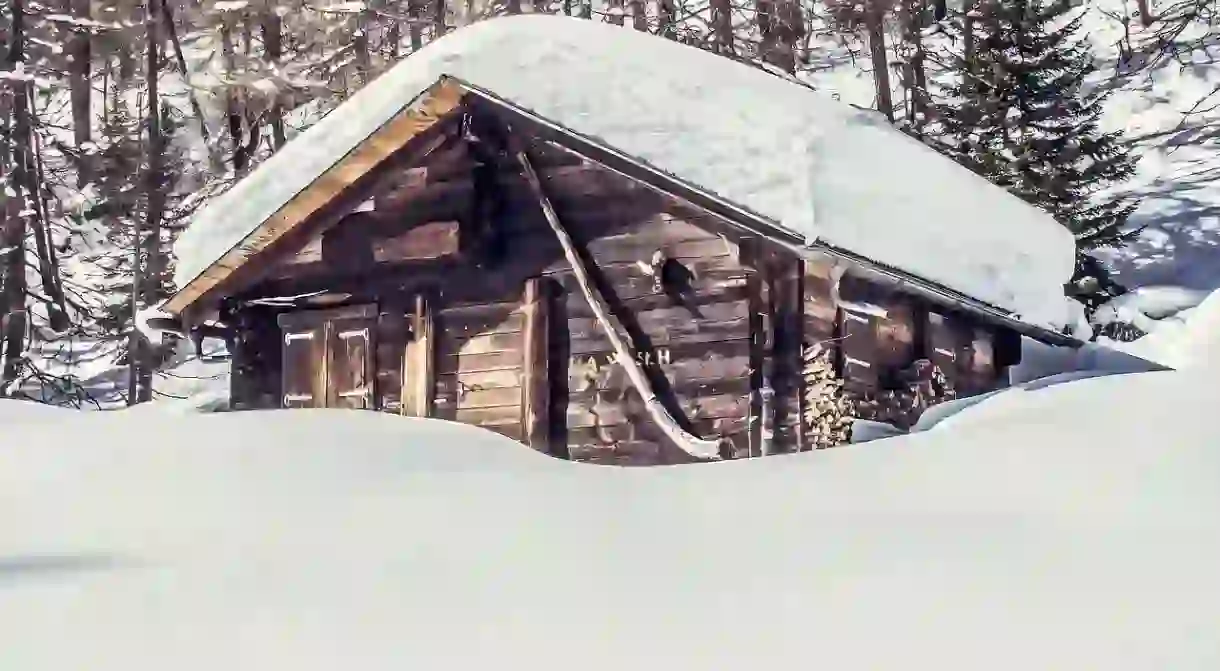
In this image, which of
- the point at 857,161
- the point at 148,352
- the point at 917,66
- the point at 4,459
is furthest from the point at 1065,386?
the point at 917,66

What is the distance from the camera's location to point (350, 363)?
11992 mm

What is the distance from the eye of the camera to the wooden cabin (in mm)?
10125

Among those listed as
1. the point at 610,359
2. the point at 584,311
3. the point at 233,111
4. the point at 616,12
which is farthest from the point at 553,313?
the point at 616,12

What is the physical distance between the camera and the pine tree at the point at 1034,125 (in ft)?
66.0

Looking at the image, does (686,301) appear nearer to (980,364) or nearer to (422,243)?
(422,243)

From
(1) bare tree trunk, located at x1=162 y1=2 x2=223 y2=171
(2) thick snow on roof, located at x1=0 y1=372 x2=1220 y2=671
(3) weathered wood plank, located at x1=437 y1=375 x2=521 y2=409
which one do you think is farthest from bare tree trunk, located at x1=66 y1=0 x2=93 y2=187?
(2) thick snow on roof, located at x1=0 y1=372 x2=1220 y2=671

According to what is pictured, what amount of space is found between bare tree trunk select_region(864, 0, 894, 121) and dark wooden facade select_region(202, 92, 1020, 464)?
15.8 metres

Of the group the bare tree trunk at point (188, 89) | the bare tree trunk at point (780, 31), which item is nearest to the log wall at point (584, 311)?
the bare tree trunk at point (188, 89)

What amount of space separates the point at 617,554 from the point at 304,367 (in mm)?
9330

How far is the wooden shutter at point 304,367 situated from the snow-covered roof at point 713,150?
1146 mm

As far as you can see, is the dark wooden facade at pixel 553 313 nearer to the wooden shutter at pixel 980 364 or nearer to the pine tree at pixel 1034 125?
the wooden shutter at pixel 980 364

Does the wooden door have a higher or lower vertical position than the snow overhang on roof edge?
lower

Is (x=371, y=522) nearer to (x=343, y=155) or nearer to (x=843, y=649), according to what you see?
(x=843, y=649)

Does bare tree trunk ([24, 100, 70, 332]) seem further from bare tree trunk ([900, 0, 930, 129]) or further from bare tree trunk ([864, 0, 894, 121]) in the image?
bare tree trunk ([864, 0, 894, 121])
